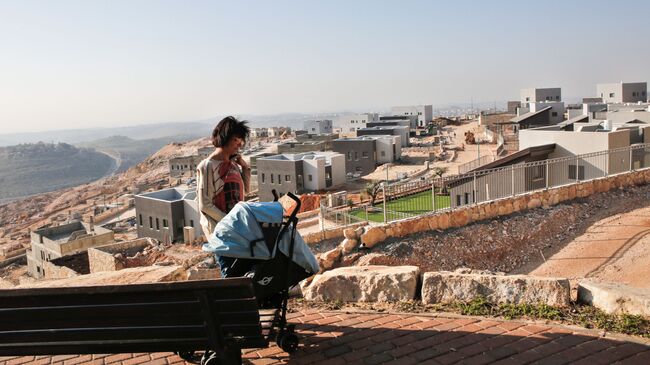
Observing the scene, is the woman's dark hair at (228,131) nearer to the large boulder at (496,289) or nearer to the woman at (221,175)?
the woman at (221,175)

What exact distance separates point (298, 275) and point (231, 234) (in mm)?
605

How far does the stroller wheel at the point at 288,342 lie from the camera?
4.17 m

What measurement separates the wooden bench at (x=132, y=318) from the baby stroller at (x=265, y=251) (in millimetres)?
539

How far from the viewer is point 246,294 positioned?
11.0ft

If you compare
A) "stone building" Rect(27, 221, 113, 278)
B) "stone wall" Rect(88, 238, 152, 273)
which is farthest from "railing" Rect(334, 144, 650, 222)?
"stone building" Rect(27, 221, 113, 278)

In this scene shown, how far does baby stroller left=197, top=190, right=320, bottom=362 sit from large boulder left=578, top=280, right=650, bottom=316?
104 inches

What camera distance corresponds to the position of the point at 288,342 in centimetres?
419

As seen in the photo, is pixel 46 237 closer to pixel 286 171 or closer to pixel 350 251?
pixel 286 171

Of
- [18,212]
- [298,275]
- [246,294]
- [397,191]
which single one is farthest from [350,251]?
[18,212]

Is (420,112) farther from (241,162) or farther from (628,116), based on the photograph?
(241,162)

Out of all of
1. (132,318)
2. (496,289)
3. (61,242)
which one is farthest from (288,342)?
(61,242)

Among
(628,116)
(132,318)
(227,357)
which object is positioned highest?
(628,116)

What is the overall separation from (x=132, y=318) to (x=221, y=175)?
1557mm

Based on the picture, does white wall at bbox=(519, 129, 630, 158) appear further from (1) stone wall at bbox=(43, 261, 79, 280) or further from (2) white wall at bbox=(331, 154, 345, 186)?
(2) white wall at bbox=(331, 154, 345, 186)
